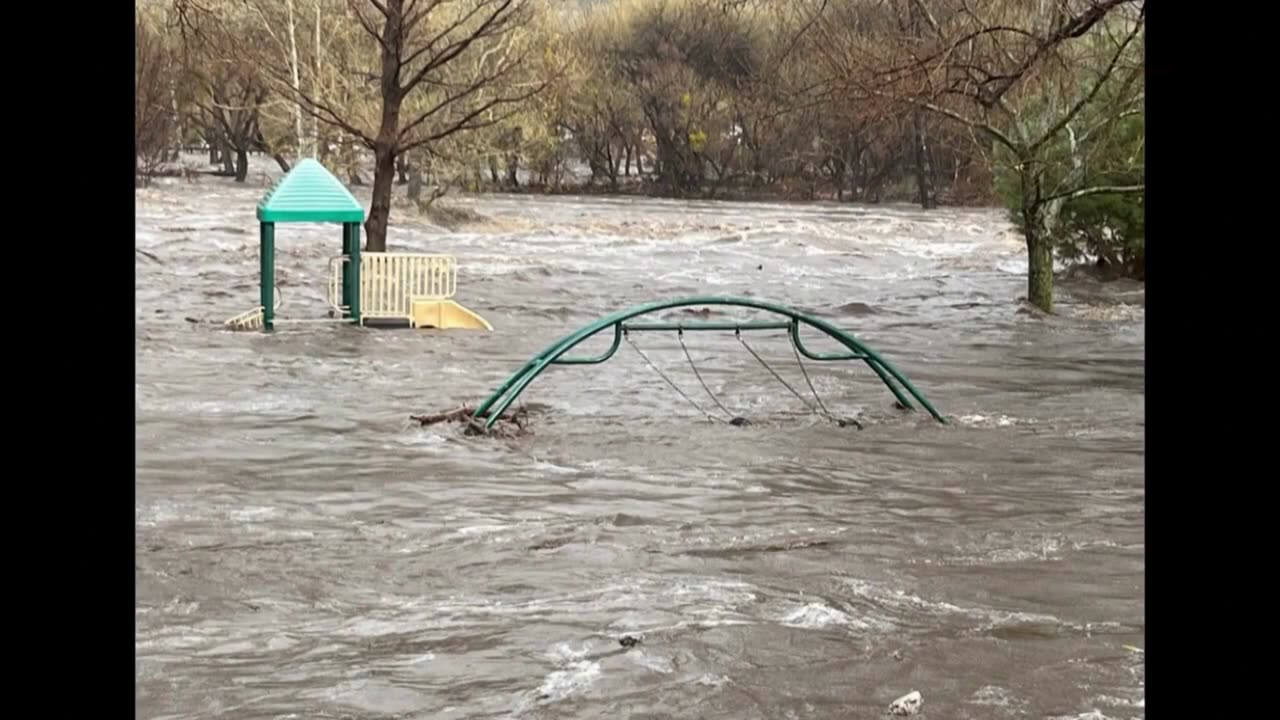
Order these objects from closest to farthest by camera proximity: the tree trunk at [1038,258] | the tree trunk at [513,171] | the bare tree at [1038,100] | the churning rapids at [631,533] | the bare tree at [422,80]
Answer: the churning rapids at [631,533]
the bare tree at [1038,100]
the tree trunk at [1038,258]
the bare tree at [422,80]
the tree trunk at [513,171]

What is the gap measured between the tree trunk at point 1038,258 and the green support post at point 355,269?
8.74 metres

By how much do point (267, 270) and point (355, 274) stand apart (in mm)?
1020

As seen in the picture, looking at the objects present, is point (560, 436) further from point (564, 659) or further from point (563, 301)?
point (563, 301)

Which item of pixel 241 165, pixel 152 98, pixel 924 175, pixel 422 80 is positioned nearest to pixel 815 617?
pixel 422 80

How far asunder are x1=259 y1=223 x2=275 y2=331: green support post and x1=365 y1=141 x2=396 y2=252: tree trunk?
486 centimetres

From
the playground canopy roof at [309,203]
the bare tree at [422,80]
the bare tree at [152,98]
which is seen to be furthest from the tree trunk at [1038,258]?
the bare tree at [152,98]

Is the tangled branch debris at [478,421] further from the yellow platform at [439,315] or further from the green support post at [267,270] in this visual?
the yellow platform at [439,315]

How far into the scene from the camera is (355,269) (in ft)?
61.3

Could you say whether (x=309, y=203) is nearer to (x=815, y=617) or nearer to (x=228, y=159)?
(x=815, y=617)

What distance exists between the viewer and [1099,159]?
22281 millimetres

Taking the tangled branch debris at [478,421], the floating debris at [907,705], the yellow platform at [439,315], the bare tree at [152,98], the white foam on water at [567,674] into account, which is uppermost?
the bare tree at [152,98]

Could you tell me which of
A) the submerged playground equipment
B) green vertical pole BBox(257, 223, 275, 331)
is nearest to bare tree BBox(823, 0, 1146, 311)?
the submerged playground equipment

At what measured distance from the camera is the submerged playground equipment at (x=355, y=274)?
17.9m

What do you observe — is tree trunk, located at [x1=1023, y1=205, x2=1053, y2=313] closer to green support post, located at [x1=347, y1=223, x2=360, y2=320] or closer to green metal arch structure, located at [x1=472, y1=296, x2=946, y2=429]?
green support post, located at [x1=347, y1=223, x2=360, y2=320]
